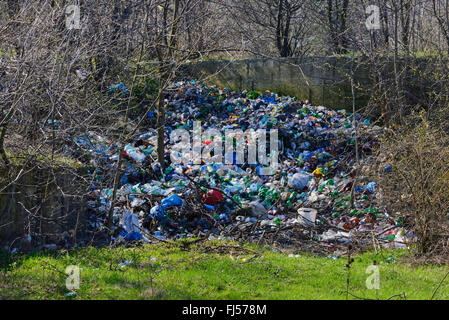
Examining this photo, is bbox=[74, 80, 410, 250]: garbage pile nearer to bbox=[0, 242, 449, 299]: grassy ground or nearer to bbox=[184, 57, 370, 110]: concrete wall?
bbox=[184, 57, 370, 110]: concrete wall

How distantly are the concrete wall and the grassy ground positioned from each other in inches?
219

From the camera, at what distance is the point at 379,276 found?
5.34 meters

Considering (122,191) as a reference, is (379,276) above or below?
below

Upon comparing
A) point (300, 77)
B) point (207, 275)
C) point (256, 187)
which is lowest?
point (207, 275)

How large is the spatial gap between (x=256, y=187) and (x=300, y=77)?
14.0ft

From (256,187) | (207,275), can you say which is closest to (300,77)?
(256,187)

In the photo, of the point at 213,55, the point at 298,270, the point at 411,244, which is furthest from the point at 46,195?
the point at 213,55

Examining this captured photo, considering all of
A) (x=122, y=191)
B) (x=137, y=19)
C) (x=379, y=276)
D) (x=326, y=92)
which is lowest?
(x=379, y=276)

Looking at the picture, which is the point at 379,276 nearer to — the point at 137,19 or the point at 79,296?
the point at 79,296

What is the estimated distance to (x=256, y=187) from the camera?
9102 millimetres

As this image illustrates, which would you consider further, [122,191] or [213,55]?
[213,55]

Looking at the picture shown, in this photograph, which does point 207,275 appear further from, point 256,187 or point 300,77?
point 300,77

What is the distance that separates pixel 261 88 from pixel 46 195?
7397 mm
